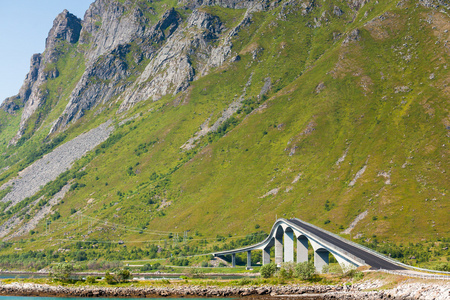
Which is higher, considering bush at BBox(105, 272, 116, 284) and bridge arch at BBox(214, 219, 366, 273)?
bridge arch at BBox(214, 219, 366, 273)

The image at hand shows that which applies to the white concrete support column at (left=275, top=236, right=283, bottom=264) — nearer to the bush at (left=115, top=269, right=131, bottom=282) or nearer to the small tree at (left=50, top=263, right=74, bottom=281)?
the bush at (left=115, top=269, right=131, bottom=282)

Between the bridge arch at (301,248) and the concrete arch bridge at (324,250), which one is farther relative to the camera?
the bridge arch at (301,248)

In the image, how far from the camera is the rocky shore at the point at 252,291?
76.1 metres

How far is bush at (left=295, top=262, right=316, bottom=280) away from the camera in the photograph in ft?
364

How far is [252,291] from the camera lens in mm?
105438

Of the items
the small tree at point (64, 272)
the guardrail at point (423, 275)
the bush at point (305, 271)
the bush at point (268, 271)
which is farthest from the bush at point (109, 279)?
the guardrail at point (423, 275)

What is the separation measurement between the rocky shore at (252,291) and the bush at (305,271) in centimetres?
874

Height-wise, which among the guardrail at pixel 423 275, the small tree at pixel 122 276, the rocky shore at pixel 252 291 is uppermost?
the guardrail at pixel 423 275

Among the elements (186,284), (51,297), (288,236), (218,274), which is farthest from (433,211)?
(51,297)

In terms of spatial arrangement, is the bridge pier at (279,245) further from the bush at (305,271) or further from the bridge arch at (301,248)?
the bush at (305,271)

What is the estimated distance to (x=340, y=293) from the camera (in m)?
89.9

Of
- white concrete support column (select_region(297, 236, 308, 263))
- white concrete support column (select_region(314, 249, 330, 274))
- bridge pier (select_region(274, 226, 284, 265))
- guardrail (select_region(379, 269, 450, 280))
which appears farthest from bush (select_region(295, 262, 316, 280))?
bridge pier (select_region(274, 226, 284, 265))

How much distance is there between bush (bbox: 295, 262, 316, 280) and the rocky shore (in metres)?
8.74

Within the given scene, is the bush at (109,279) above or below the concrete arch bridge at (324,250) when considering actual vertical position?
below
